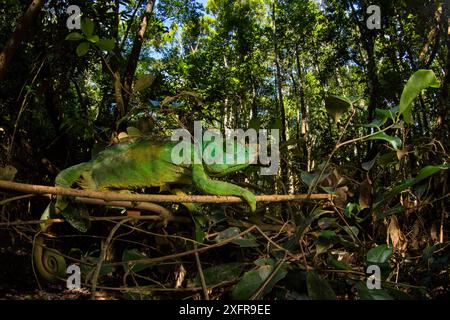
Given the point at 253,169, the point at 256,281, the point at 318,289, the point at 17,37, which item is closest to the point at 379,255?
the point at 318,289

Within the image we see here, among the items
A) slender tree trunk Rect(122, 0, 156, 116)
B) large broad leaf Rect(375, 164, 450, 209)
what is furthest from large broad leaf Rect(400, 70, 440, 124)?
slender tree trunk Rect(122, 0, 156, 116)

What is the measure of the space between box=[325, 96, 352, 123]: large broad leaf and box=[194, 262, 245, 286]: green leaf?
937 mm

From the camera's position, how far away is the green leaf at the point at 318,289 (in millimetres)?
1311

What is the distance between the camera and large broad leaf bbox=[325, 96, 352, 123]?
5.98 ft

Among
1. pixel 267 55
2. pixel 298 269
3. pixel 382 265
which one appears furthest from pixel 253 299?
pixel 267 55

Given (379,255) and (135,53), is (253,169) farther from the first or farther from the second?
(135,53)

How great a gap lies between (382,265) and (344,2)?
9.97 m

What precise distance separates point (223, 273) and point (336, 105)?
41.0 inches

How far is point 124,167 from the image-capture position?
2176mm

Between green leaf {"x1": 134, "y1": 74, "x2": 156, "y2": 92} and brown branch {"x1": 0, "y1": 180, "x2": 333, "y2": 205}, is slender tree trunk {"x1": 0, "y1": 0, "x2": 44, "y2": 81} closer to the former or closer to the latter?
green leaf {"x1": 134, "y1": 74, "x2": 156, "y2": 92}

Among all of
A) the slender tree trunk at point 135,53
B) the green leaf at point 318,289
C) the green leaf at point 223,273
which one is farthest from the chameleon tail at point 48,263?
the slender tree trunk at point 135,53

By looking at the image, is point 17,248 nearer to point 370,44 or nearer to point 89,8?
point 89,8

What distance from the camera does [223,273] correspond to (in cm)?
165

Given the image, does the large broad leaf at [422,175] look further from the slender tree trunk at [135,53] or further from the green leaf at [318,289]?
the slender tree trunk at [135,53]
